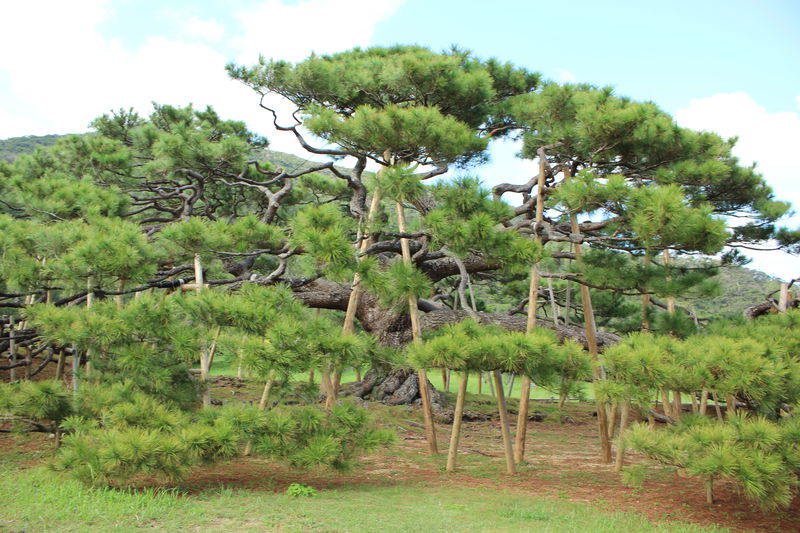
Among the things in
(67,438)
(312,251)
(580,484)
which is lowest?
(580,484)

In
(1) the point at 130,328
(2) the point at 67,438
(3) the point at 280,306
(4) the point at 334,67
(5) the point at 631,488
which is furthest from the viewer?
(4) the point at 334,67

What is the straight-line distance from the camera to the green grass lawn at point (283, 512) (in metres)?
3.05

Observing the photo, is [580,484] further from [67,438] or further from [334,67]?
[334,67]

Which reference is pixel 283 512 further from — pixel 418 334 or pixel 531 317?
pixel 531 317

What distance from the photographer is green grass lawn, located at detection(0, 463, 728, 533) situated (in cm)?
305

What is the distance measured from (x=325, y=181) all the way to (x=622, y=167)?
4.86 m

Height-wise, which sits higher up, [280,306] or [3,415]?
[280,306]

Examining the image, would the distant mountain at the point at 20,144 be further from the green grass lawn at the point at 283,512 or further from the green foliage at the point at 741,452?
the green foliage at the point at 741,452

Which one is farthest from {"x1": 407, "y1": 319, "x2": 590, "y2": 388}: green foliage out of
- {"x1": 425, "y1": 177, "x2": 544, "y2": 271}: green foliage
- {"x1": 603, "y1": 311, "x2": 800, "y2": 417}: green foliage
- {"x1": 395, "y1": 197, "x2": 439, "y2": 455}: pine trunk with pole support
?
{"x1": 395, "y1": 197, "x2": 439, "y2": 455}: pine trunk with pole support

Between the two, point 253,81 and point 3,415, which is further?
point 253,81

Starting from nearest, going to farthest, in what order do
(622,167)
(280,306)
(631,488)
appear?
1. (280,306)
2. (631,488)
3. (622,167)

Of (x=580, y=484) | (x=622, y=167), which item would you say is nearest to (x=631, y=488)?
(x=580, y=484)

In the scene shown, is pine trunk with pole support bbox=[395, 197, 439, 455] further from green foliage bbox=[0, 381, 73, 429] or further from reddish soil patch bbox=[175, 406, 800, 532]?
green foliage bbox=[0, 381, 73, 429]

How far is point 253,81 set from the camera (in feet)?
21.8
